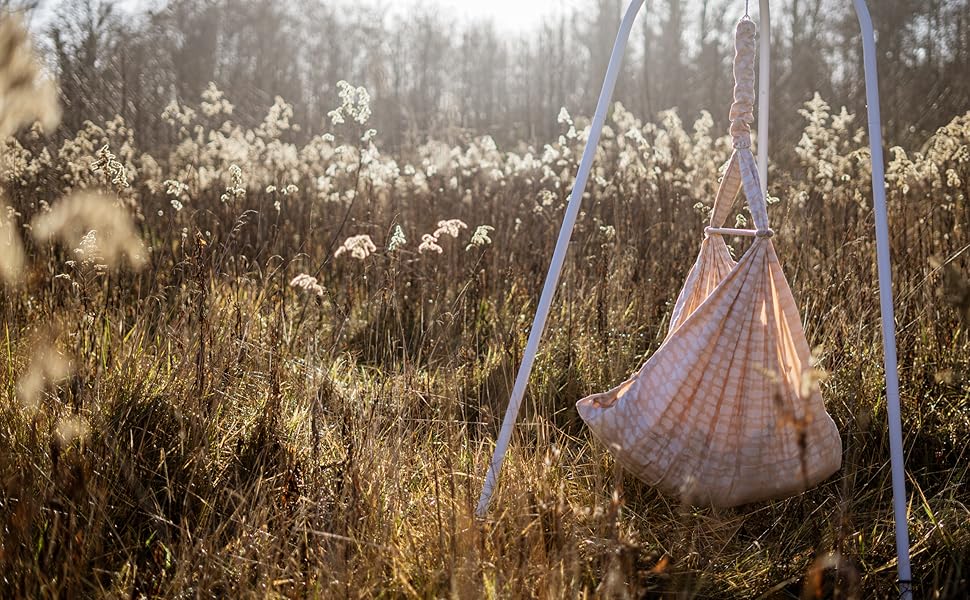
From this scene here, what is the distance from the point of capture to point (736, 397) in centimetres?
188

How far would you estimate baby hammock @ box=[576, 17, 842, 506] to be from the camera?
1.85m

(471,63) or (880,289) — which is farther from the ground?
(471,63)

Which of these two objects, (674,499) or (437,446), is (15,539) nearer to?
(437,446)

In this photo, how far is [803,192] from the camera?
4.51m

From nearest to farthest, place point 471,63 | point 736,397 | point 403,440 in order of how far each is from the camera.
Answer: point 736,397, point 403,440, point 471,63

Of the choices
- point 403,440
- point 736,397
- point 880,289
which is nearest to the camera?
point 880,289

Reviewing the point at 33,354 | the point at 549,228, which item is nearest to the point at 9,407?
the point at 33,354

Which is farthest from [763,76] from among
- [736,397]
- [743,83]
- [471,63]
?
[471,63]

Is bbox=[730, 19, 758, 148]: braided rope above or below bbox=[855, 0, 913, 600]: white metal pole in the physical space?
above

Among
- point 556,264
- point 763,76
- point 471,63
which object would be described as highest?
point 471,63

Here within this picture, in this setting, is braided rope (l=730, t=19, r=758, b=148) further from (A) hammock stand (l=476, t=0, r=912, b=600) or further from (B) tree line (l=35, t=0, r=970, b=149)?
(B) tree line (l=35, t=0, r=970, b=149)

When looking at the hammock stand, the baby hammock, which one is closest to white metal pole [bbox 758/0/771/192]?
the baby hammock

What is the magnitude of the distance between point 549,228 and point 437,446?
239 cm

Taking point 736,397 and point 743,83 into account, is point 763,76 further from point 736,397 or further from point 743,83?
point 736,397
